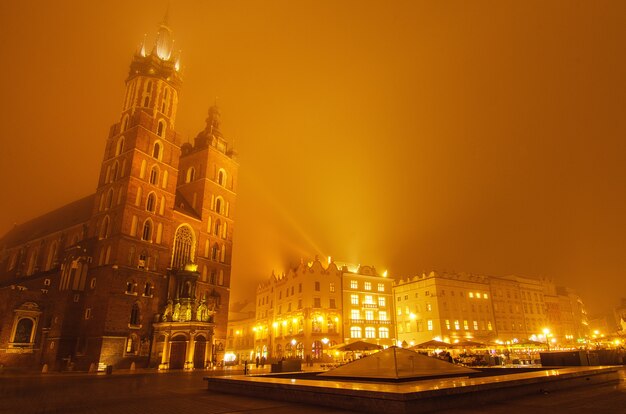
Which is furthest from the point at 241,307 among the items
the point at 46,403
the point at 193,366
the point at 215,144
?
the point at 46,403

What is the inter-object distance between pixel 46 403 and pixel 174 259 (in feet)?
129

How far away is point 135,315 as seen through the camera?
43.4 m

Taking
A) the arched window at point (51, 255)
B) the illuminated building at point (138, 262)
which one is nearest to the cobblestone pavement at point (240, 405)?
the illuminated building at point (138, 262)

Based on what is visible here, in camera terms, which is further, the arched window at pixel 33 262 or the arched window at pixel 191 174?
the arched window at pixel 191 174

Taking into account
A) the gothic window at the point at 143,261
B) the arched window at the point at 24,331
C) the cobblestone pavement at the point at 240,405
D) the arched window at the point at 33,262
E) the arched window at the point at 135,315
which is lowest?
the cobblestone pavement at the point at 240,405

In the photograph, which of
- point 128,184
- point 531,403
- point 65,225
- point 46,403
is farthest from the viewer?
point 65,225

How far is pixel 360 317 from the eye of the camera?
64.7m

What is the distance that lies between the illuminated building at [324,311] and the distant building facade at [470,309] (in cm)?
412

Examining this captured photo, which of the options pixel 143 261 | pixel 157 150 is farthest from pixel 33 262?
pixel 157 150

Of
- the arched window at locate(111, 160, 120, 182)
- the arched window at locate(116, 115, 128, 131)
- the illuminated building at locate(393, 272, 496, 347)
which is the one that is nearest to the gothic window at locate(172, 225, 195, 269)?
the arched window at locate(111, 160, 120, 182)

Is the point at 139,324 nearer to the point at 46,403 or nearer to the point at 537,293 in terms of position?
the point at 46,403

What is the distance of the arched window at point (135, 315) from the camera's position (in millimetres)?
42844

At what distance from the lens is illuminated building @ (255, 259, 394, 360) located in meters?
60.3

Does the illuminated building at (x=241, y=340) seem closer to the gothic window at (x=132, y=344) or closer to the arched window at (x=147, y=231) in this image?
the gothic window at (x=132, y=344)
